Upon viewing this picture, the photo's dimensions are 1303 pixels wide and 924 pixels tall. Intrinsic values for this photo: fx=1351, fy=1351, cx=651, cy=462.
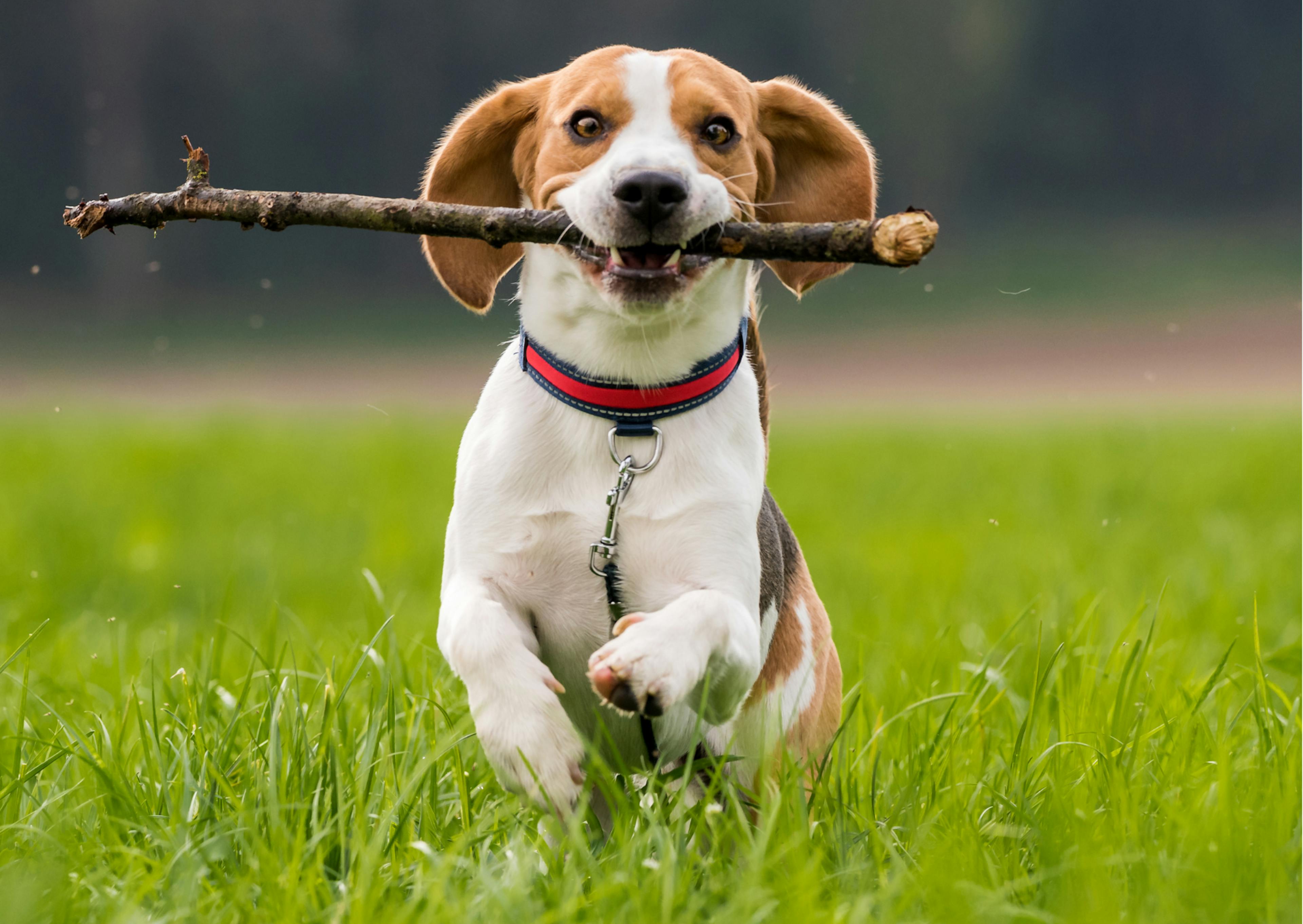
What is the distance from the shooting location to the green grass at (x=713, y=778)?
8.54 feet

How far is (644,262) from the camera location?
10.6 feet

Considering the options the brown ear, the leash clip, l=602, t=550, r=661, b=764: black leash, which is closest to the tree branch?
the leash clip

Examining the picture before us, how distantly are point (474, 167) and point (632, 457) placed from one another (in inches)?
41.6

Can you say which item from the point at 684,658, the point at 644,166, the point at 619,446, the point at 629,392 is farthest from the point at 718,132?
the point at 684,658

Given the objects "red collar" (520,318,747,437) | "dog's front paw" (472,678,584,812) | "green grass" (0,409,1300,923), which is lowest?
"green grass" (0,409,1300,923)

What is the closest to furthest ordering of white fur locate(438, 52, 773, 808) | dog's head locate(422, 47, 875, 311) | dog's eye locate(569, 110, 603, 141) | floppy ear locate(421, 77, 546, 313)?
white fur locate(438, 52, 773, 808)
dog's head locate(422, 47, 875, 311)
dog's eye locate(569, 110, 603, 141)
floppy ear locate(421, 77, 546, 313)

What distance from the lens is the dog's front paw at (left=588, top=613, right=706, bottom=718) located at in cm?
276

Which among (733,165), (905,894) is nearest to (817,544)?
(733,165)

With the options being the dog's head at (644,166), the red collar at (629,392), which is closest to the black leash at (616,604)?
the red collar at (629,392)

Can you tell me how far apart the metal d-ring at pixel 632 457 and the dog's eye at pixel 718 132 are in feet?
2.52

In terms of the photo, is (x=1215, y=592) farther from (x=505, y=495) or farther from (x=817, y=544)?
(x=505, y=495)

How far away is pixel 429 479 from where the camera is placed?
38.4 feet

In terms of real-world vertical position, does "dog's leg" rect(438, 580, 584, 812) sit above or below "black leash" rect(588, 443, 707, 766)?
below

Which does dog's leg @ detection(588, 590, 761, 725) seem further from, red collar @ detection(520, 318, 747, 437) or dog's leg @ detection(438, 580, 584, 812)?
red collar @ detection(520, 318, 747, 437)
